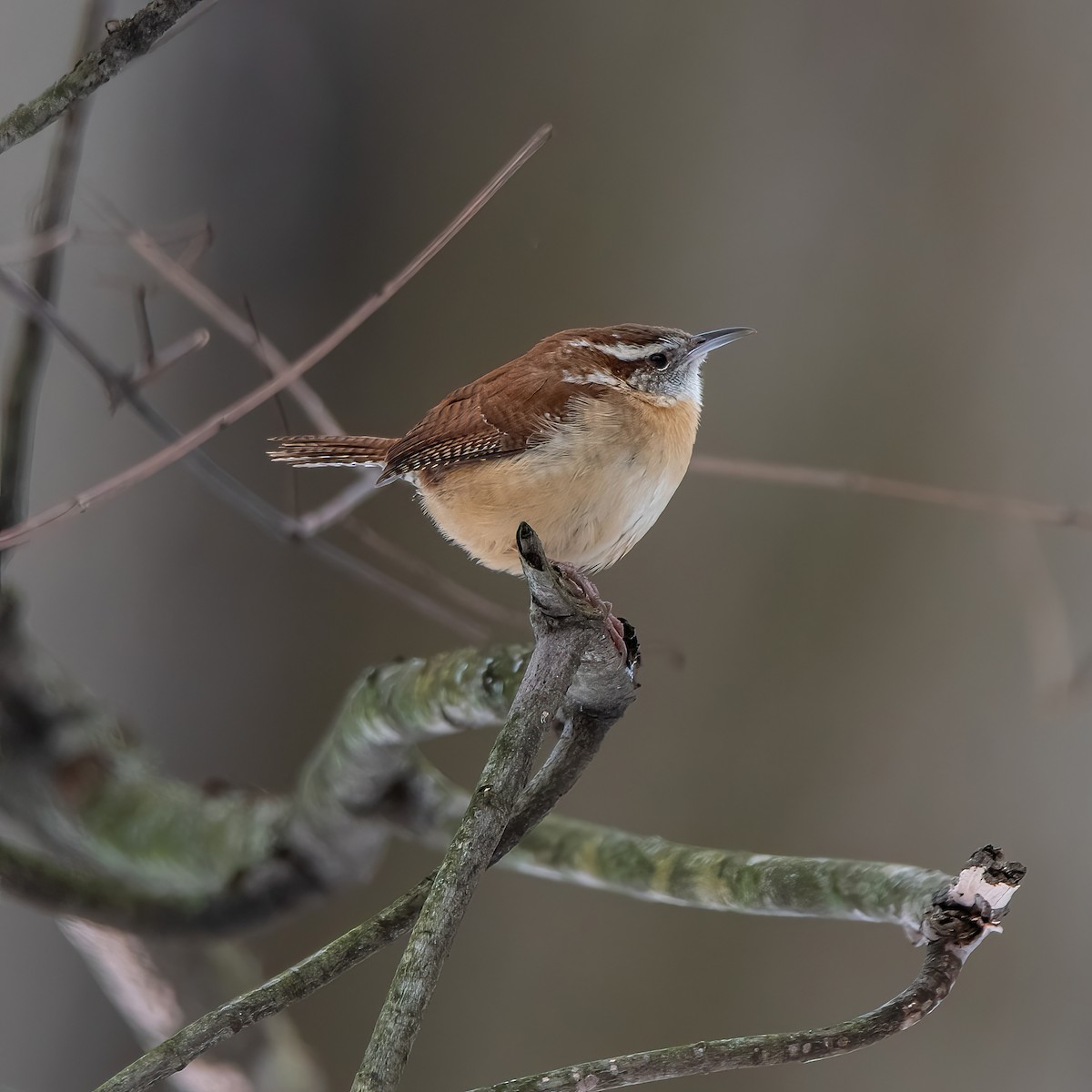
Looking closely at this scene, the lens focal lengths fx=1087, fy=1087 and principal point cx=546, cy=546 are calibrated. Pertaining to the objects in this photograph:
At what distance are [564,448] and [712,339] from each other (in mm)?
286

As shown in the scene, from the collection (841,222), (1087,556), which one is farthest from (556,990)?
(841,222)

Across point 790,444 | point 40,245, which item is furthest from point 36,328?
point 790,444

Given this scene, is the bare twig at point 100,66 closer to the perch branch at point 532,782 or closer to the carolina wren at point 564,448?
the perch branch at point 532,782

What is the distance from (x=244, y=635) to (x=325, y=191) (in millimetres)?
1306

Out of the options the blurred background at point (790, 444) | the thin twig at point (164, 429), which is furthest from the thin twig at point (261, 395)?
the blurred background at point (790, 444)

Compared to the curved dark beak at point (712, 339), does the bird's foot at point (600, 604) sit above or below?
below

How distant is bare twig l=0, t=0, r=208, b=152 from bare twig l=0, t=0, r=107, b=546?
682mm

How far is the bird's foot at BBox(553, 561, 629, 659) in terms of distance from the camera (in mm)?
1164

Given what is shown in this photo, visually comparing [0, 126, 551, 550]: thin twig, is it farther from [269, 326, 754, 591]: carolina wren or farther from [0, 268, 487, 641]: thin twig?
[269, 326, 754, 591]: carolina wren

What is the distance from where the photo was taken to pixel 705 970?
A: 2734mm

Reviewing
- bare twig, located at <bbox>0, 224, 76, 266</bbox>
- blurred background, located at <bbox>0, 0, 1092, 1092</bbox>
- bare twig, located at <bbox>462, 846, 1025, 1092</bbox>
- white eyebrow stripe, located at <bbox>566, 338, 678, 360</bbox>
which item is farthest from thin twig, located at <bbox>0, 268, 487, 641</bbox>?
bare twig, located at <bbox>462, 846, 1025, 1092</bbox>

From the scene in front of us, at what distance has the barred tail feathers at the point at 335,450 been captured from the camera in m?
1.73

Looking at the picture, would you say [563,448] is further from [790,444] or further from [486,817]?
[790,444]

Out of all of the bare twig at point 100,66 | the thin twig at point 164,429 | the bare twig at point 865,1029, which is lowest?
the bare twig at point 865,1029
